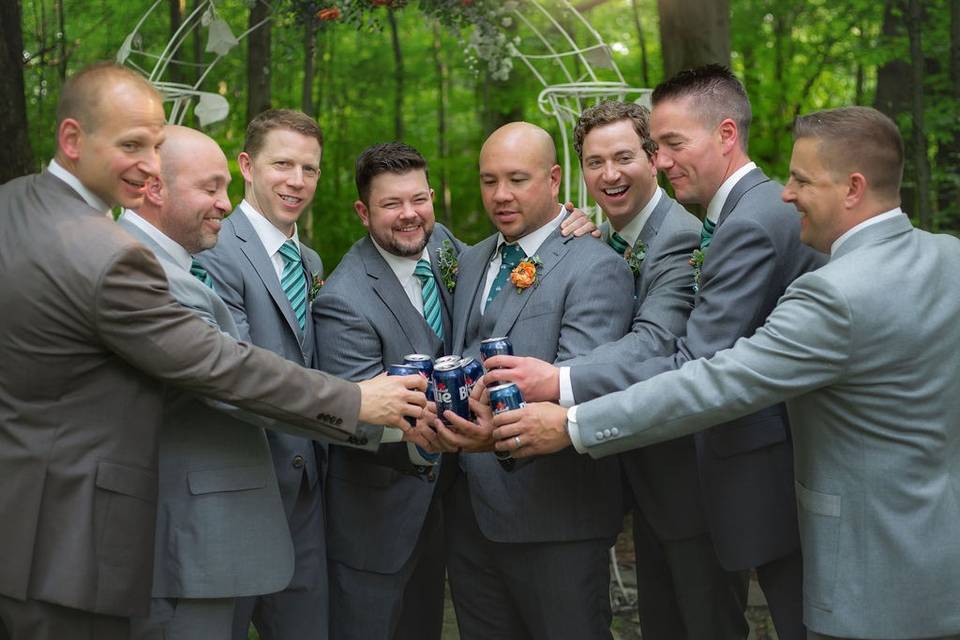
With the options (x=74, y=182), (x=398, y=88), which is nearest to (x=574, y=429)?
(x=74, y=182)

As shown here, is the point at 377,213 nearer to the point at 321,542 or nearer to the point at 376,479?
the point at 376,479

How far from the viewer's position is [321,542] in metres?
4.17

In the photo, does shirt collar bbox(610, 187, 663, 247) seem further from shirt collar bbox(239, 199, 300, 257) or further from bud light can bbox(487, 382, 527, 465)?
shirt collar bbox(239, 199, 300, 257)

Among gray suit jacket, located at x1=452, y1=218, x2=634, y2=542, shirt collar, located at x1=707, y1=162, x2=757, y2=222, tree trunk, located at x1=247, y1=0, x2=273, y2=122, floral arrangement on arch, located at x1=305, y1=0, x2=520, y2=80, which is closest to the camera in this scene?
shirt collar, located at x1=707, y1=162, x2=757, y2=222

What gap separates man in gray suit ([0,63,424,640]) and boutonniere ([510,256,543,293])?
1.33m

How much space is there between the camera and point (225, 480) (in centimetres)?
346

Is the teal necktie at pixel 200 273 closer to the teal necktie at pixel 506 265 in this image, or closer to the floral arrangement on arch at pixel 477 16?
the teal necktie at pixel 506 265

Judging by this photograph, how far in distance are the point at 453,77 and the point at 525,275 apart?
11.1m

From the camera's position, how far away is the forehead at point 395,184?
4273 millimetres

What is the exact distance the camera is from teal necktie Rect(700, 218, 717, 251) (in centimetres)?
388

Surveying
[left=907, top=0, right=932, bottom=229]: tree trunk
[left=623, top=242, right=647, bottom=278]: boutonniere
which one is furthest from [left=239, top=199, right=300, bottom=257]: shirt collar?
[left=907, top=0, right=932, bottom=229]: tree trunk

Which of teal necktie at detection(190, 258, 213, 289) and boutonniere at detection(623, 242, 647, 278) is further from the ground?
teal necktie at detection(190, 258, 213, 289)

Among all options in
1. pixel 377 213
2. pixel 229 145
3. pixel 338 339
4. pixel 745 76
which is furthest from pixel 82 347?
pixel 745 76

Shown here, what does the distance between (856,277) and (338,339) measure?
2048mm
